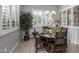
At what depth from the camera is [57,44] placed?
73.7 inches

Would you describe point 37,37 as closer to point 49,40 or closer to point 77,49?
point 49,40

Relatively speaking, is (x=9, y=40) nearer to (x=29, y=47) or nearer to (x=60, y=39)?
(x=29, y=47)

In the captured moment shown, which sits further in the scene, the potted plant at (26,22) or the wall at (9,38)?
the potted plant at (26,22)

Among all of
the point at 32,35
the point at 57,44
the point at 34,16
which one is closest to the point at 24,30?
the point at 32,35

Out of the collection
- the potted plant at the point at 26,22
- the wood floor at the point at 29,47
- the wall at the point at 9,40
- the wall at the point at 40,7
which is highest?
the wall at the point at 40,7

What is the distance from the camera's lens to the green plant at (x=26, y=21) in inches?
69.7

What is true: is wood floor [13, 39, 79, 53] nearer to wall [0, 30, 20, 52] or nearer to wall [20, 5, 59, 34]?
wall [0, 30, 20, 52]

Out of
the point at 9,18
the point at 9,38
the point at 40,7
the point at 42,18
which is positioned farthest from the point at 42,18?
the point at 9,38

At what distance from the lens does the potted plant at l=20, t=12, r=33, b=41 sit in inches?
69.6

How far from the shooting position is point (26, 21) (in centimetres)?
190

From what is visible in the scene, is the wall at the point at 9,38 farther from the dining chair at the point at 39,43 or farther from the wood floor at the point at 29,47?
the dining chair at the point at 39,43

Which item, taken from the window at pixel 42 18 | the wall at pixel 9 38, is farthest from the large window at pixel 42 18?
the wall at pixel 9 38

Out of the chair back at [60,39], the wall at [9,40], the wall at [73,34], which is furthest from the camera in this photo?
the chair back at [60,39]

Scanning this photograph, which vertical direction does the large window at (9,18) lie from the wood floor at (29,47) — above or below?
above
